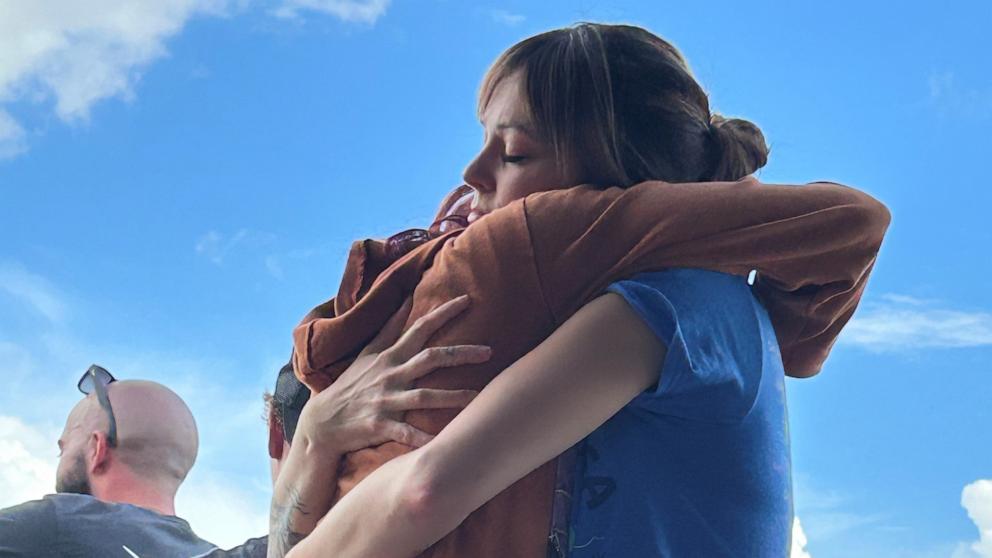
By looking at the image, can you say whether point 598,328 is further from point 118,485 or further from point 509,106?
point 118,485

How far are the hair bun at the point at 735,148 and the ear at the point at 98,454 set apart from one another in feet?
10.4

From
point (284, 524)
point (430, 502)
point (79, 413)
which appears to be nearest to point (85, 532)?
point (79, 413)

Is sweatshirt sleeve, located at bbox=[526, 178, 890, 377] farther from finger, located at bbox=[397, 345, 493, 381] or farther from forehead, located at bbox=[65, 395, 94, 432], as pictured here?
forehead, located at bbox=[65, 395, 94, 432]

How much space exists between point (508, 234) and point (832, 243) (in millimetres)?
383

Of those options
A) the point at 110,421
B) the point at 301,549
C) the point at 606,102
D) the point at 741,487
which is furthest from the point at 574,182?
Result: the point at 110,421

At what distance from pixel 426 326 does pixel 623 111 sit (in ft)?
1.23

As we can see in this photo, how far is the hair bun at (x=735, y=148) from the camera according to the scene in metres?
1.41

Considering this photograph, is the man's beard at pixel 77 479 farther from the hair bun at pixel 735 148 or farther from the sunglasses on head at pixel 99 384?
the hair bun at pixel 735 148

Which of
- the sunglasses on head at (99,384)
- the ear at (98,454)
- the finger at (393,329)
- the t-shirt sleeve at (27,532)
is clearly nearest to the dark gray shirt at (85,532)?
the t-shirt sleeve at (27,532)

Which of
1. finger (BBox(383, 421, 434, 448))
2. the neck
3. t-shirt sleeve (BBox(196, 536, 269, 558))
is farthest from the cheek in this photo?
the neck

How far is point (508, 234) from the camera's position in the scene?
1211 millimetres

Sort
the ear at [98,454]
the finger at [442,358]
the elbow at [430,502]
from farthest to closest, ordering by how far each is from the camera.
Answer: the ear at [98,454] → the finger at [442,358] → the elbow at [430,502]

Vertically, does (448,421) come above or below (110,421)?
below

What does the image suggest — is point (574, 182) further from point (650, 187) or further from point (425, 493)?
point (425, 493)
